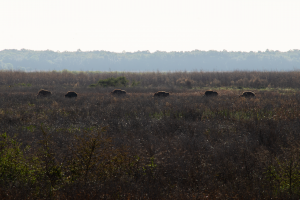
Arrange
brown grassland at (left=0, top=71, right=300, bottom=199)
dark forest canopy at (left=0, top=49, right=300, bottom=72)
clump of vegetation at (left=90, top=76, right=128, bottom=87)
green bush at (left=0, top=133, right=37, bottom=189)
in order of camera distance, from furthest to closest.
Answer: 1. dark forest canopy at (left=0, top=49, right=300, bottom=72)
2. clump of vegetation at (left=90, top=76, right=128, bottom=87)
3. green bush at (left=0, top=133, right=37, bottom=189)
4. brown grassland at (left=0, top=71, right=300, bottom=199)

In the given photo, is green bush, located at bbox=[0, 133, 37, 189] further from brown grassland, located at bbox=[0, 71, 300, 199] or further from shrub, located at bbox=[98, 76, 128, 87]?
shrub, located at bbox=[98, 76, 128, 87]

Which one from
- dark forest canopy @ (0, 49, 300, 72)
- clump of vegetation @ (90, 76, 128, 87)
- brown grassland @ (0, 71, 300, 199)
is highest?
dark forest canopy @ (0, 49, 300, 72)

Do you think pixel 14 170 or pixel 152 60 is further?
pixel 152 60

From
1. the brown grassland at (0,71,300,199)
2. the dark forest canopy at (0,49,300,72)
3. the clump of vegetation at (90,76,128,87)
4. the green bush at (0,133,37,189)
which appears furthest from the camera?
the dark forest canopy at (0,49,300,72)

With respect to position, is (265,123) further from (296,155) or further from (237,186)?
(237,186)

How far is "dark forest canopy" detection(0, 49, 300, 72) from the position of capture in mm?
138875

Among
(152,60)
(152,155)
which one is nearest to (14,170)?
(152,155)

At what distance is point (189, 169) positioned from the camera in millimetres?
5320

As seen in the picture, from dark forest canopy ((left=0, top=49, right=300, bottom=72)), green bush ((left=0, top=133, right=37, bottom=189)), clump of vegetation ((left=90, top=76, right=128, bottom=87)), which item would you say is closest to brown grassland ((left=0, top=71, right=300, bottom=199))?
green bush ((left=0, top=133, right=37, bottom=189))

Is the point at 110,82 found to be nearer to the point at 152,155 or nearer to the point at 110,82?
the point at 110,82

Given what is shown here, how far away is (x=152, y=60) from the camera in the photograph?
160 meters

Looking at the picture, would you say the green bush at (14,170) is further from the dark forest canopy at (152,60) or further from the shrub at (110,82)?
the dark forest canopy at (152,60)

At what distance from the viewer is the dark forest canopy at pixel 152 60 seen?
13888 cm

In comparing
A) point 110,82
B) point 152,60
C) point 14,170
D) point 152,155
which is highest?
point 152,60
